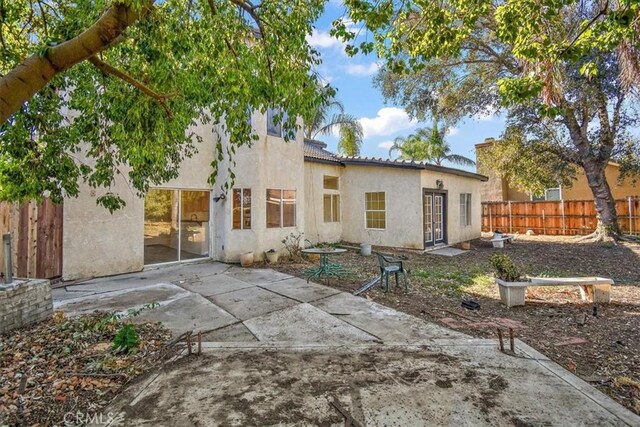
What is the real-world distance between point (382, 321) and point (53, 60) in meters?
5.34

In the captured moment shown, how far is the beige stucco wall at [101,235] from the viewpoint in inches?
313

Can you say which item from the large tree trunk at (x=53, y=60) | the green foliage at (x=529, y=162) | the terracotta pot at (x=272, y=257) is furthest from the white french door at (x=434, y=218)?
the large tree trunk at (x=53, y=60)

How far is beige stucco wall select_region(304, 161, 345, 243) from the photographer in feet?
42.3

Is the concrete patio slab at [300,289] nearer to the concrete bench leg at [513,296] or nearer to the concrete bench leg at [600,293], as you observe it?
the concrete bench leg at [513,296]

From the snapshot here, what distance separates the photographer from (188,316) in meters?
5.46

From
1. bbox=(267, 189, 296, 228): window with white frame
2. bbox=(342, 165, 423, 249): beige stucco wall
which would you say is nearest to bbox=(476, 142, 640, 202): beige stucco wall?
bbox=(342, 165, 423, 249): beige stucco wall

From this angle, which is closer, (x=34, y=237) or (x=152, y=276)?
(x=34, y=237)

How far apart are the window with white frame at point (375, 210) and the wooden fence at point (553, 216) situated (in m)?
12.5

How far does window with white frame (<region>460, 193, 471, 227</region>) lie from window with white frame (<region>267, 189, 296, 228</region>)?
8832mm

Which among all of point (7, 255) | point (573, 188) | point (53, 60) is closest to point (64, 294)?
point (7, 255)

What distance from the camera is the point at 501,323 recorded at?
5.30 metres

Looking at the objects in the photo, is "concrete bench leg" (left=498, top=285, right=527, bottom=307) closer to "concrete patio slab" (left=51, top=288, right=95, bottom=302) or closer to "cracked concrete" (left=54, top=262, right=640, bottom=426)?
"cracked concrete" (left=54, top=262, right=640, bottom=426)

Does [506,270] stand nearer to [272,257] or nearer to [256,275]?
[256,275]

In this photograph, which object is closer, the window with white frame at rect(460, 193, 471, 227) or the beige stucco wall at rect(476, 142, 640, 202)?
the window with white frame at rect(460, 193, 471, 227)
